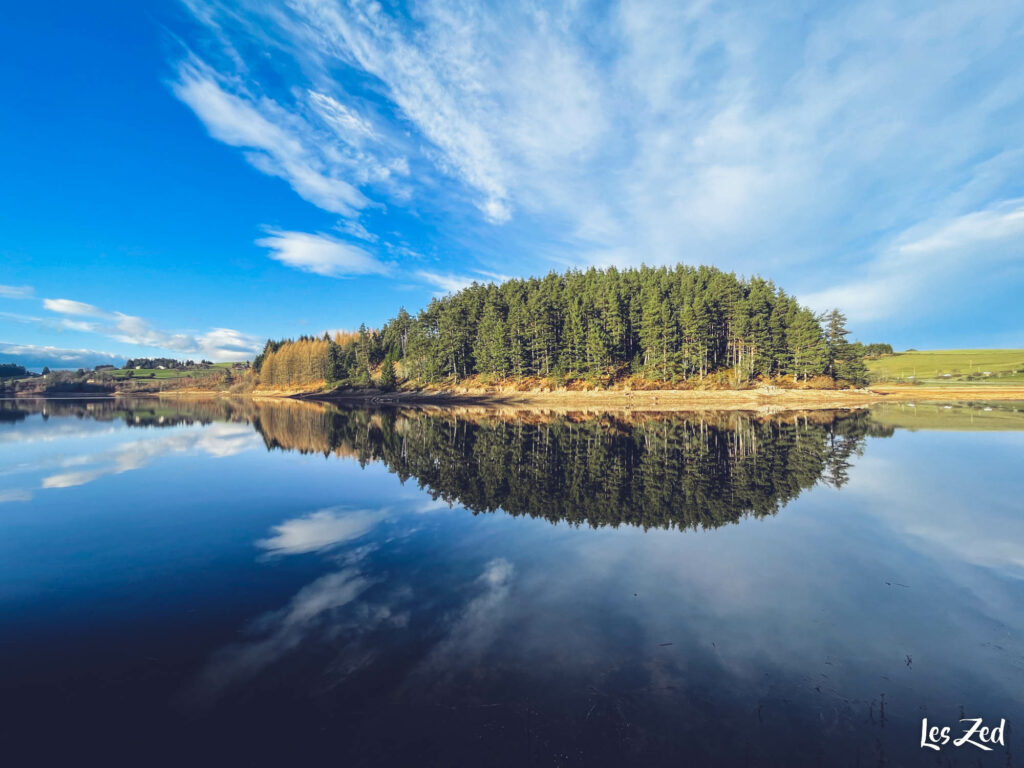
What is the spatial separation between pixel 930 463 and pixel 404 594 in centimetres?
2891

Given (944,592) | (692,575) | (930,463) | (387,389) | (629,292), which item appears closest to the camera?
(944,592)

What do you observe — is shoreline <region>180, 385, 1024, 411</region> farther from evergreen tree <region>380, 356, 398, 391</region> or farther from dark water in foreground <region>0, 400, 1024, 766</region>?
dark water in foreground <region>0, 400, 1024, 766</region>

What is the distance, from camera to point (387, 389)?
10738cm

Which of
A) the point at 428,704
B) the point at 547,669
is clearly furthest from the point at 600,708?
the point at 428,704

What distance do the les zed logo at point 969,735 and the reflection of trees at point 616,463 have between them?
8.29 m

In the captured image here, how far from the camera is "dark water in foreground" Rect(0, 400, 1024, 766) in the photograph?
18.2 ft

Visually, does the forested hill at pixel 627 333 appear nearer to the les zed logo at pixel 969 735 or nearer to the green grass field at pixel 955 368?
the green grass field at pixel 955 368

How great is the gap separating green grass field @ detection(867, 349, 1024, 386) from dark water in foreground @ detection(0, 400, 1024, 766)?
369 feet

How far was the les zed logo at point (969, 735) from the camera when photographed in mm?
5535

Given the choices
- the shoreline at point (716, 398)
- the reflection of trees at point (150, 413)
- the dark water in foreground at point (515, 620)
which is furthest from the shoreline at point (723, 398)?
the dark water in foreground at point (515, 620)

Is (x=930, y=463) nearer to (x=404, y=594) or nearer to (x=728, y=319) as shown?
(x=404, y=594)

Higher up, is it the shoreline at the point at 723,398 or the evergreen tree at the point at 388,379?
the evergreen tree at the point at 388,379

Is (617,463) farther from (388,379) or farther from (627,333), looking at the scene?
(388,379)

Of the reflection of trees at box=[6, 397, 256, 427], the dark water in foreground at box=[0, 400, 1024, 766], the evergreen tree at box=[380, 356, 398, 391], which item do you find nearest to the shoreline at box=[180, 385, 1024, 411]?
the evergreen tree at box=[380, 356, 398, 391]
